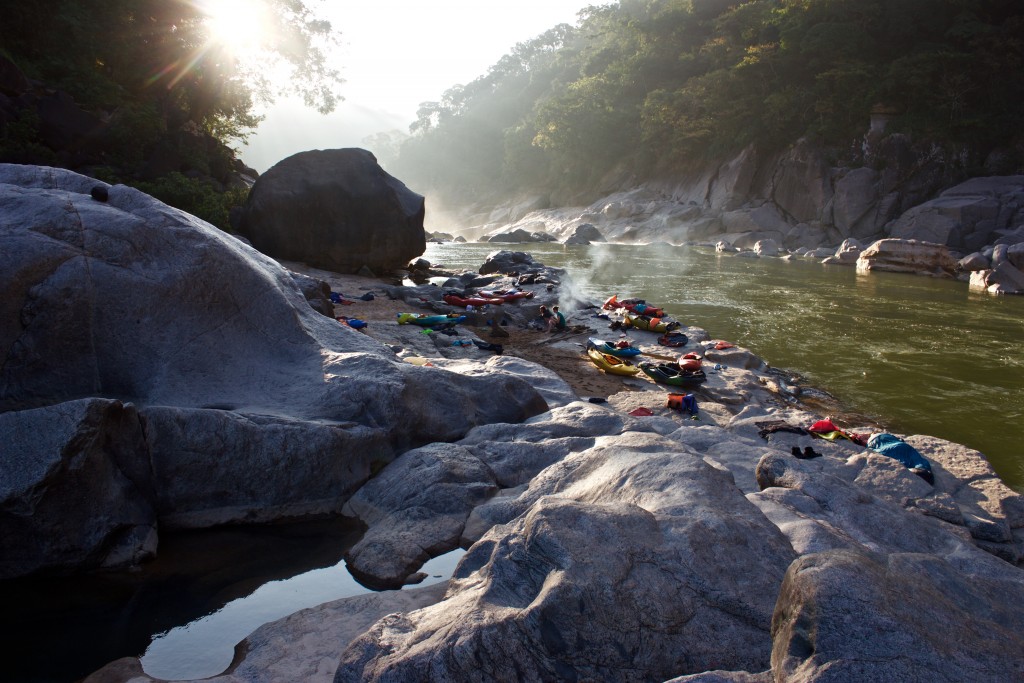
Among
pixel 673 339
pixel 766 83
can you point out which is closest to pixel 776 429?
pixel 673 339

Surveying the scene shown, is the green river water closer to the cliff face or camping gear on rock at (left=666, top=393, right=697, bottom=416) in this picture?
camping gear on rock at (left=666, top=393, right=697, bottom=416)

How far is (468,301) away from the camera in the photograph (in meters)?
13.0

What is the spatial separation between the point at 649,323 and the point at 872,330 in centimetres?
488

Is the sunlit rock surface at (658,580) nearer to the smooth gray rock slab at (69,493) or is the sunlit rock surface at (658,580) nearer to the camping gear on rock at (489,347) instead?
the smooth gray rock slab at (69,493)

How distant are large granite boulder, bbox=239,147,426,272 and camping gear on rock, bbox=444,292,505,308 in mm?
3242

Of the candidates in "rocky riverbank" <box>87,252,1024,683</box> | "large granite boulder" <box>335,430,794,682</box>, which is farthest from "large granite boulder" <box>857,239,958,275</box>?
"large granite boulder" <box>335,430,794,682</box>

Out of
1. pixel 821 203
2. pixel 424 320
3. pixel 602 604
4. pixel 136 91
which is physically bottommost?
pixel 424 320

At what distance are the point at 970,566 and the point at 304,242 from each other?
13859mm

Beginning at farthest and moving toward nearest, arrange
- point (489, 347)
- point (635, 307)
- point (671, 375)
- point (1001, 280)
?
point (1001, 280) → point (635, 307) → point (489, 347) → point (671, 375)

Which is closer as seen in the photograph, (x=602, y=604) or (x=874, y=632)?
(x=874, y=632)

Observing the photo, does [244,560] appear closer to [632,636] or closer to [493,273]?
[632,636]

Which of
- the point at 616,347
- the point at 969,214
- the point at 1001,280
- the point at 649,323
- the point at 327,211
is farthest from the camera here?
the point at 969,214

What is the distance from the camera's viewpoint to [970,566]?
348 cm

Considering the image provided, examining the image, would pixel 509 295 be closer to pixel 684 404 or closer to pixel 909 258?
pixel 684 404
